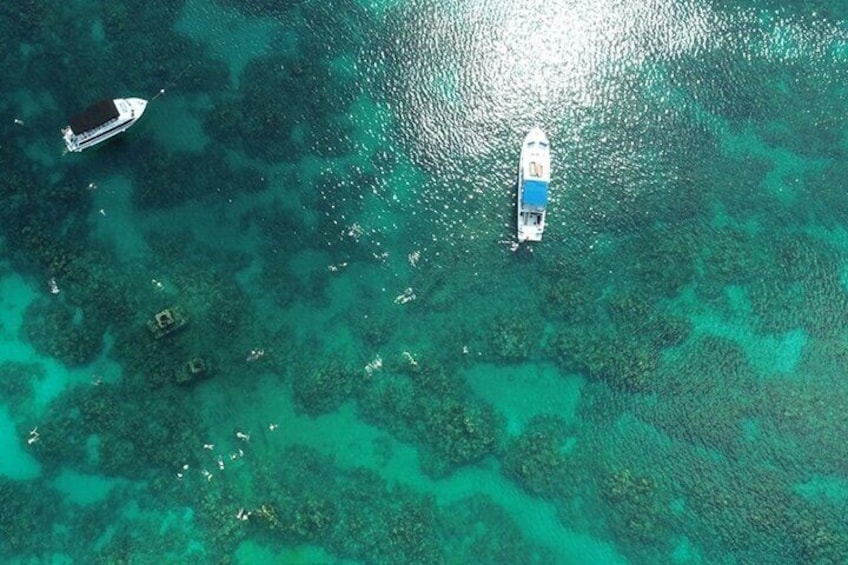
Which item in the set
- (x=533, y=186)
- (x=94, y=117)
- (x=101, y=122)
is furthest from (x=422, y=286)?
(x=94, y=117)

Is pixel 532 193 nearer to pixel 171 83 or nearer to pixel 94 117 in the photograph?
pixel 171 83

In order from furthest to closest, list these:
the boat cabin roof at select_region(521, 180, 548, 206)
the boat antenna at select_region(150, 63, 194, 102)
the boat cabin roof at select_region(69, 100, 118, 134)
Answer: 1. the boat antenna at select_region(150, 63, 194, 102)
2. the boat cabin roof at select_region(521, 180, 548, 206)
3. the boat cabin roof at select_region(69, 100, 118, 134)

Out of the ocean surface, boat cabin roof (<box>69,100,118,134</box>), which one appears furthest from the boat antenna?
boat cabin roof (<box>69,100,118,134</box>)

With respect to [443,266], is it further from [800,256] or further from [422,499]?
[800,256]

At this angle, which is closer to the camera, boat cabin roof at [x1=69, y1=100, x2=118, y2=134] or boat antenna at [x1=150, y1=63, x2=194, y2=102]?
boat cabin roof at [x1=69, y1=100, x2=118, y2=134]

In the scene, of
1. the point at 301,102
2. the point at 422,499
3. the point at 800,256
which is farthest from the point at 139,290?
the point at 800,256

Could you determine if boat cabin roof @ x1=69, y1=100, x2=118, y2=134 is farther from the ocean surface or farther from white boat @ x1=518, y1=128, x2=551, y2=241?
white boat @ x1=518, y1=128, x2=551, y2=241

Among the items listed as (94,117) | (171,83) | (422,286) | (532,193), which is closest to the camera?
(94,117)
